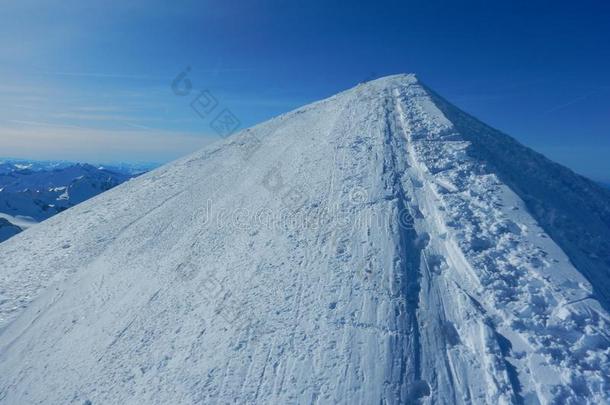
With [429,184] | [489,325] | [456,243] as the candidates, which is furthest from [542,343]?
[429,184]

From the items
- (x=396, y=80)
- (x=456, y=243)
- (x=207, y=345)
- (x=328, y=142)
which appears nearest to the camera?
(x=207, y=345)

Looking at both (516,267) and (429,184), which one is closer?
(516,267)

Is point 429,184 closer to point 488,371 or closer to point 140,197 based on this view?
point 488,371

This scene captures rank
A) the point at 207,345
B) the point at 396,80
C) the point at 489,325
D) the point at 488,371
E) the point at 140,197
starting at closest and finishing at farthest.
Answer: the point at 488,371 → the point at 489,325 → the point at 207,345 → the point at 140,197 → the point at 396,80

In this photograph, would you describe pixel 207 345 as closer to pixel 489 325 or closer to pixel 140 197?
pixel 489 325

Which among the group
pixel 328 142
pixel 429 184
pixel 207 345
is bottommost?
pixel 207 345

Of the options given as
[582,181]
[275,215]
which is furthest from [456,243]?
[582,181]

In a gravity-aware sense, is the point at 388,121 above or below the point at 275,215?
above
